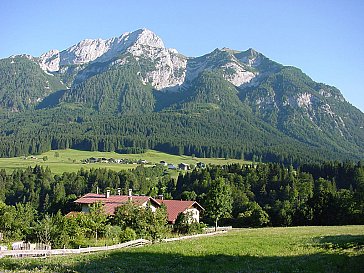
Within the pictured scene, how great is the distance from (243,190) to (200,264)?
96.9 m

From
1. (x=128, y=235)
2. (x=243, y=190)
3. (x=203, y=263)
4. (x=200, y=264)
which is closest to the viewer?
(x=200, y=264)

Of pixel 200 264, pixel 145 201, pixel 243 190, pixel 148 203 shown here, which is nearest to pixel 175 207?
pixel 148 203

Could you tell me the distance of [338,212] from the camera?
87.0 metres

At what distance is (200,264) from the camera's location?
2616 cm

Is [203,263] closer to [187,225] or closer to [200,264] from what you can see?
[200,264]

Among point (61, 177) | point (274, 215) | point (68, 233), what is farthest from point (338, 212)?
point (61, 177)

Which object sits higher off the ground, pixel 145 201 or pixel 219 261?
pixel 219 261

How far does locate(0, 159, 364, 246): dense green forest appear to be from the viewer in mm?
88875

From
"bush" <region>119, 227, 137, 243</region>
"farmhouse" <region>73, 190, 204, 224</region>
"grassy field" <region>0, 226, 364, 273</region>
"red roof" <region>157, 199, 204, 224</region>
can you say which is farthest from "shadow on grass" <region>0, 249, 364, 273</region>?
"red roof" <region>157, 199, 204, 224</region>

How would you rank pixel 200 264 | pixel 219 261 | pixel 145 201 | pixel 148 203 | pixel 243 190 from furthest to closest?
pixel 243 190
pixel 145 201
pixel 148 203
pixel 219 261
pixel 200 264

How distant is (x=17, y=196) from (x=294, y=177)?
300 feet

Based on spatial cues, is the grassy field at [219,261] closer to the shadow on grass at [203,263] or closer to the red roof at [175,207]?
the shadow on grass at [203,263]

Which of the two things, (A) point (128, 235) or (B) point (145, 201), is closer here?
(A) point (128, 235)

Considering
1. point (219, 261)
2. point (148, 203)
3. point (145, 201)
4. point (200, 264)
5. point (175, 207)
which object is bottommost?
point (175, 207)
